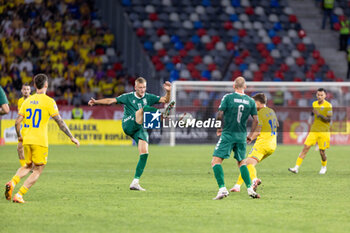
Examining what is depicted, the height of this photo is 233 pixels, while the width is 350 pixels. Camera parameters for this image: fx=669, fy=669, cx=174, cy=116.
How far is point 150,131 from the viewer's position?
27984mm

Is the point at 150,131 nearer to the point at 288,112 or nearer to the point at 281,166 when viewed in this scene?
the point at 288,112

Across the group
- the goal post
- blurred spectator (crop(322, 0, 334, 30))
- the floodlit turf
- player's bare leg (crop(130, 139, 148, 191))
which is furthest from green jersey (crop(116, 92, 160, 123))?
blurred spectator (crop(322, 0, 334, 30))

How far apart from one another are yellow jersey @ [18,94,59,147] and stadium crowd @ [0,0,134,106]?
1862 cm

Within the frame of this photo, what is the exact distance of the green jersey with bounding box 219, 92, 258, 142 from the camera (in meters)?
10.5

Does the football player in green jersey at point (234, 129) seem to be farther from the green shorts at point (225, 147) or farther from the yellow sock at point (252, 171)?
the yellow sock at point (252, 171)

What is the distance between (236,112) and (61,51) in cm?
2204

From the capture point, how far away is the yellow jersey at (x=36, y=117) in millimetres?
9781

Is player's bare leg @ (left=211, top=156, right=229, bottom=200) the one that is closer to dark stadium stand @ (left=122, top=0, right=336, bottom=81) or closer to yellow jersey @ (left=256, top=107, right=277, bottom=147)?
yellow jersey @ (left=256, top=107, right=277, bottom=147)

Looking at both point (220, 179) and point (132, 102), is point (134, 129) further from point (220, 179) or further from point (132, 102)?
point (220, 179)

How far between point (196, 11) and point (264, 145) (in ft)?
81.1

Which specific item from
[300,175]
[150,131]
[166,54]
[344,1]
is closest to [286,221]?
[300,175]

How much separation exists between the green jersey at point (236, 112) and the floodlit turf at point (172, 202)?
104 cm

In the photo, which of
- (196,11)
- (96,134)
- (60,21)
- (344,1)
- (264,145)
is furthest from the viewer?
(344,1)

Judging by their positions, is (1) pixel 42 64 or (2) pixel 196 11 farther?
(2) pixel 196 11
